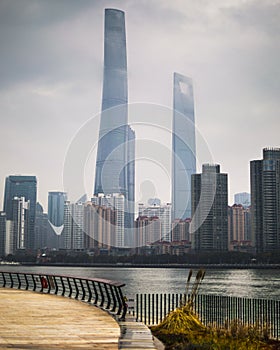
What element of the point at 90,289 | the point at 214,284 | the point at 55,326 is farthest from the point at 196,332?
the point at 214,284

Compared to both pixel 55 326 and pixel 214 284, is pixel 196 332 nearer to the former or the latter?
pixel 55 326

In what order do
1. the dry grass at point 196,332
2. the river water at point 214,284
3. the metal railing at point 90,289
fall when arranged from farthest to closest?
the river water at point 214,284 → the metal railing at point 90,289 → the dry grass at point 196,332

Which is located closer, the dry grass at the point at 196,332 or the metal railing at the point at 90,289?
the dry grass at the point at 196,332

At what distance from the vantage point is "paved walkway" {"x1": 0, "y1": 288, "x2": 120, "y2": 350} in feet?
42.3

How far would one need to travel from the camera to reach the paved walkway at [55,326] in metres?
12.9

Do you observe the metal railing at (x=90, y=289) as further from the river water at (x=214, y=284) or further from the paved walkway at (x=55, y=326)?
the river water at (x=214, y=284)

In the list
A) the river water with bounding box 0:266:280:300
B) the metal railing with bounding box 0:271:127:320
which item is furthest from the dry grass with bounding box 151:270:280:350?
the river water with bounding box 0:266:280:300

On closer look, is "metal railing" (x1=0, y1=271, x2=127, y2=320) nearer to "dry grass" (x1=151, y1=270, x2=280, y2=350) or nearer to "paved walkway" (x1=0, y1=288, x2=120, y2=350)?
"paved walkway" (x1=0, y1=288, x2=120, y2=350)

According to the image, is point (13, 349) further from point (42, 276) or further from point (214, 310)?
point (42, 276)

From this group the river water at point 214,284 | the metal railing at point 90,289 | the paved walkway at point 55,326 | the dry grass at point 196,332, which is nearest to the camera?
the paved walkway at point 55,326

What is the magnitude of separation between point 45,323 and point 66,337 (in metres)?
2.65

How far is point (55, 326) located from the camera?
51.2ft

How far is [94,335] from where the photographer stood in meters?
14.2

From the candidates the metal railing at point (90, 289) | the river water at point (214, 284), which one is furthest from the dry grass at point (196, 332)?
the river water at point (214, 284)
